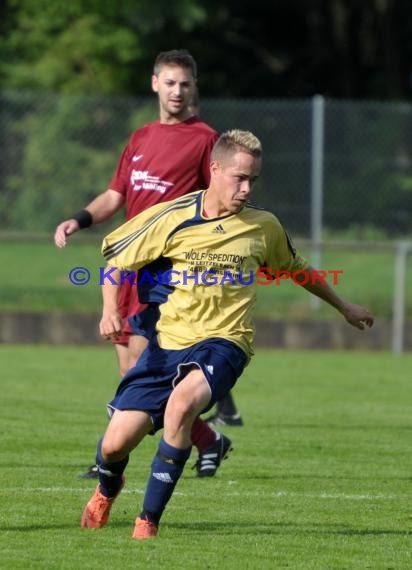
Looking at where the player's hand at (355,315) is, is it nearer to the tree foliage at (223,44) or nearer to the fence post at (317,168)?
the fence post at (317,168)

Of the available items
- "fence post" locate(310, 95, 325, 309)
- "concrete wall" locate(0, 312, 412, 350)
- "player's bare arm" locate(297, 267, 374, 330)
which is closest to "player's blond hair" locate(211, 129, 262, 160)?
"player's bare arm" locate(297, 267, 374, 330)

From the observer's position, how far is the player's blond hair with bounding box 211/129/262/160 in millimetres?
5562

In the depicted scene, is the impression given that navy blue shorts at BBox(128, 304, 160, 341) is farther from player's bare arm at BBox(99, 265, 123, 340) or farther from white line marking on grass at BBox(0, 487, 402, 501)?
white line marking on grass at BBox(0, 487, 402, 501)

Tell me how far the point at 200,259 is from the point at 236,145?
1.66 feet

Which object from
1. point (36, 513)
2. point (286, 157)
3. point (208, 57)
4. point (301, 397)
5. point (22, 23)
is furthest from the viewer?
point (208, 57)

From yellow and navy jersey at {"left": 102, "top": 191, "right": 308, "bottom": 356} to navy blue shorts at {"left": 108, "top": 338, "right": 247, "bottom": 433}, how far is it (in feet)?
0.19

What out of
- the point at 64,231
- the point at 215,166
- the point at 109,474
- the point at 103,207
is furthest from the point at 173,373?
the point at 103,207

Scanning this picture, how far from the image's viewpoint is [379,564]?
5.05 m

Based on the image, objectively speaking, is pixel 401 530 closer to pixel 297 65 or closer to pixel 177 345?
pixel 177 345

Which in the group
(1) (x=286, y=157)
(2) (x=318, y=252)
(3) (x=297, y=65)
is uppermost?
(3) (x=297, y=65)

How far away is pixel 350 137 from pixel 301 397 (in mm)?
6657

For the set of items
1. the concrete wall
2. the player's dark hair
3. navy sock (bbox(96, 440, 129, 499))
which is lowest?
the concrete wall

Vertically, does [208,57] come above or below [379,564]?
above

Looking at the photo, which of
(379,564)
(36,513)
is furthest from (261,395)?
(379,564)
